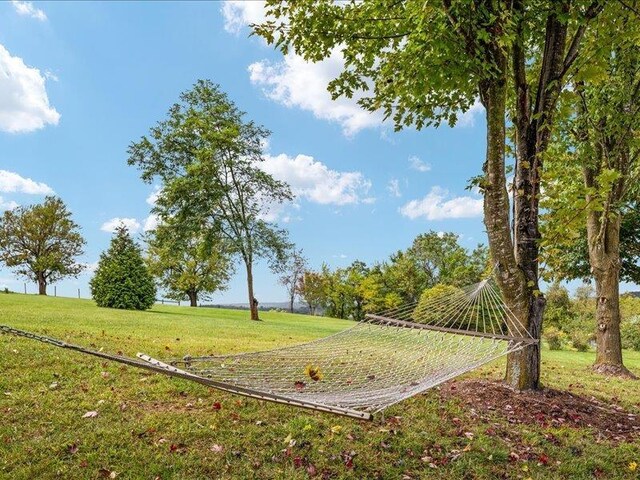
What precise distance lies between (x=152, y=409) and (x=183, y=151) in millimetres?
14953

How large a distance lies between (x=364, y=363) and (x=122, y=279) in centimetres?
1224

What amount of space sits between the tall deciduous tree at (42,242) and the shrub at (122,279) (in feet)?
46.4

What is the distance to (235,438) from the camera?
3.23 meters

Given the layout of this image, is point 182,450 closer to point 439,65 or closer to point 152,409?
point 152,409

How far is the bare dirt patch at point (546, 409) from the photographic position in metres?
4.06

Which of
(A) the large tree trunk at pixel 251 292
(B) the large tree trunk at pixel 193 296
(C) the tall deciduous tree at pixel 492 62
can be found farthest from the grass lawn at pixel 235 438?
(B) the large tree trunk at pixel 193 296

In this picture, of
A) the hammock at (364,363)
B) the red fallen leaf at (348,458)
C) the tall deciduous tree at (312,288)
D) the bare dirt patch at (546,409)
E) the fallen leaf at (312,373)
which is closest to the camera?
the hammock at (364,363)

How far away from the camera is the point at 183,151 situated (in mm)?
17359

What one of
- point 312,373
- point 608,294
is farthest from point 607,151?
point 312,373

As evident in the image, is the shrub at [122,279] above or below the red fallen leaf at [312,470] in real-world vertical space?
above

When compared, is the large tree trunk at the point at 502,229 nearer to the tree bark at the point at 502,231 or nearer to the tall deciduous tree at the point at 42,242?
the tree bark at the point at 502,231

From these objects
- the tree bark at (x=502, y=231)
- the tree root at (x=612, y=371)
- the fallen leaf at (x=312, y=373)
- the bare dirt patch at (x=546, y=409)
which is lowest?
the tree root at (x=612, y=371)

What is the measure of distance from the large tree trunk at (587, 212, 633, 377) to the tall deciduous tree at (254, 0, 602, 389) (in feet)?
12.0

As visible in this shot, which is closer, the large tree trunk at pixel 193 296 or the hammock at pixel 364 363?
the hammock at pixel 364 363
